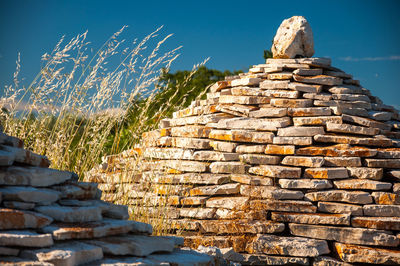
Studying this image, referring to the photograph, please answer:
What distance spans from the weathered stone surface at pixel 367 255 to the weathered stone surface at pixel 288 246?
0.15 meters

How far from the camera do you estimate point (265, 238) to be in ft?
12.1

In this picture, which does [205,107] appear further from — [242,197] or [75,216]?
[75,216]

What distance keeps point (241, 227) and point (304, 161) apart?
3.00ft

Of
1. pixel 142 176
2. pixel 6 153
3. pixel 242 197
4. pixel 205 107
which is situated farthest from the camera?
pixel 205 107

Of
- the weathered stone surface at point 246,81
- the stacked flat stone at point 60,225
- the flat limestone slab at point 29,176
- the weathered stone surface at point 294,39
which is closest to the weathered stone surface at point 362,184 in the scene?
the weathered stone surface at point 246,81

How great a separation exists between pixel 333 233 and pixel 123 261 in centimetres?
242

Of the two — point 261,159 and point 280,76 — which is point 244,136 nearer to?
point 261,159

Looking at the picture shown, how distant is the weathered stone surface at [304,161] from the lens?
411cm

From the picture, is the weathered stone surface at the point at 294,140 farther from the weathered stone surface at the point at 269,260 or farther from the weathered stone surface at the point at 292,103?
the weathered stone surface at the point at 269,260

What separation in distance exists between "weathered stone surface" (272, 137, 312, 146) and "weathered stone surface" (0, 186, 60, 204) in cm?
269

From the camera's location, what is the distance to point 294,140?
430 centimetres

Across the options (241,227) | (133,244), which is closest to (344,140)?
(241,227)

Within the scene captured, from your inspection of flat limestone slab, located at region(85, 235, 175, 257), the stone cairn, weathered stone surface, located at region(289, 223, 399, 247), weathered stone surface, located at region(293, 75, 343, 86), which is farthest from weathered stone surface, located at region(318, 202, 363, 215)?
flat limestone slab, located at region(85, 235, 175, 257)

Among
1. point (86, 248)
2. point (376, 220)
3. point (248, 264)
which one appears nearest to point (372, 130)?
point (376, 220)
